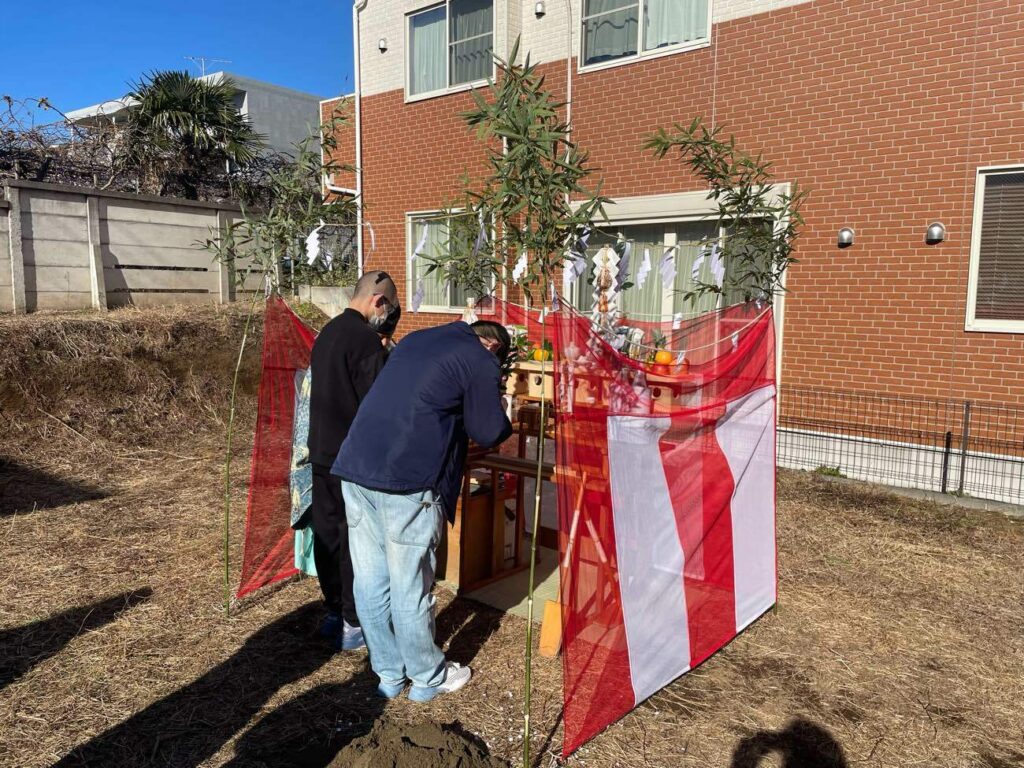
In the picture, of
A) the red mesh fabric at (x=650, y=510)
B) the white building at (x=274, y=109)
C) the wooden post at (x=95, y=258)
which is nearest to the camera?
the red mesh fabric at (x=650, y=510)

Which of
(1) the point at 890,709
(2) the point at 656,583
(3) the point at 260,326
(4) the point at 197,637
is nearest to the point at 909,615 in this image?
(1) the point at 890,709

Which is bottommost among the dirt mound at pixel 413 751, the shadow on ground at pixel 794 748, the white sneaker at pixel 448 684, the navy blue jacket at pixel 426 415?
the shadow on ground at pixel 794 748

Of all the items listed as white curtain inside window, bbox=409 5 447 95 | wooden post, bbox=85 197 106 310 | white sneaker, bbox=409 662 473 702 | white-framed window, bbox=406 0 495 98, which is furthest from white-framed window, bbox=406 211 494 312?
white sneaker, bbox=409 662 473 702

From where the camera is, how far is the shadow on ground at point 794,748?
10.3ft

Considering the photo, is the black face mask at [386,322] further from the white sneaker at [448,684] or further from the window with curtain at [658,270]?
the window with curtain at [658,270]

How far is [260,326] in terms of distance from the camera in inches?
456

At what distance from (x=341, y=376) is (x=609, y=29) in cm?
758

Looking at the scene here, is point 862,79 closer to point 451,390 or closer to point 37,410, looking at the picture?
point 451,390

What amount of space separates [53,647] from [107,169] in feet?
34.5

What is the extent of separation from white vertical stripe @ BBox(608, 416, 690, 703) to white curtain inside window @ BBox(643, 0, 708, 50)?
695cm

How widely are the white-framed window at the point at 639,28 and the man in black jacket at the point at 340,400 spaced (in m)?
6.52

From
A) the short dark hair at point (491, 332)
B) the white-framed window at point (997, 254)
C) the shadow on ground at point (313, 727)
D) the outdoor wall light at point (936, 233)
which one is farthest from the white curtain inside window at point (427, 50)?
the shadow on ground at point (313, 727)

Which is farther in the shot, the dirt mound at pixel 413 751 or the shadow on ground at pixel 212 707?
the shadow on ground at pixel 212 707

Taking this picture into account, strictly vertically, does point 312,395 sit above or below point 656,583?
above
